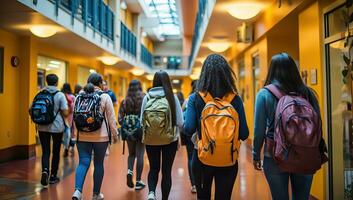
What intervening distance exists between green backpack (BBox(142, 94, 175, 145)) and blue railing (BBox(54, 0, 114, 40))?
395cm

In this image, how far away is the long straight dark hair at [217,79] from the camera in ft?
8.12

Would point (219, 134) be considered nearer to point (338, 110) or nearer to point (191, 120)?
point (191, 120)

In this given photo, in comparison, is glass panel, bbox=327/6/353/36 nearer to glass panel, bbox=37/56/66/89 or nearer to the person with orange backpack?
the person with orange backpack

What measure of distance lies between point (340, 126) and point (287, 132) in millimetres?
2268

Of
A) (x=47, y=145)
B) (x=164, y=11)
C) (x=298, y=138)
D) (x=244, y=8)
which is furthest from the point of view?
(x=164, y=11)

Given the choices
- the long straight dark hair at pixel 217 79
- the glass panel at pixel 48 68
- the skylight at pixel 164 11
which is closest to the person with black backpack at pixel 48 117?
the long straight dark hair at pixel 217 79

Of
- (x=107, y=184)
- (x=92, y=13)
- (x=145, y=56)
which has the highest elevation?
(x=145, y=56)

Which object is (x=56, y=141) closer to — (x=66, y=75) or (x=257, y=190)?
(x=257, y=190)

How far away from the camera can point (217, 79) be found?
2.48 meters

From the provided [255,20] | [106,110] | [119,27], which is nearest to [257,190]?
[106,110]

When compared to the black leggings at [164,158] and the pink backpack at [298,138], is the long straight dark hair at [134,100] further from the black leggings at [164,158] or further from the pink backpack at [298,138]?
the pink backpack at [298,138]

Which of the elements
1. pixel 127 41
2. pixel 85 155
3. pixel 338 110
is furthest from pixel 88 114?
pixel 127 41

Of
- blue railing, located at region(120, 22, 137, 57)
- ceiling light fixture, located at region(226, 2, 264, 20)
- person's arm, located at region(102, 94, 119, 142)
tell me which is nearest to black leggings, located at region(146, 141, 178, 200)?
person's arm, located at region(102, 94, 119, 142)

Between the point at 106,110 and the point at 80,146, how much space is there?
1.72 feet
